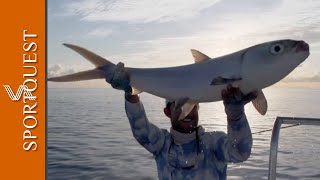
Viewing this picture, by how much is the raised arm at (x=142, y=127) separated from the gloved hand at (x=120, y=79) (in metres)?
0.18

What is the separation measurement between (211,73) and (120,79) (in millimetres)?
1152

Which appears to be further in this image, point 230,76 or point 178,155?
point 178,155

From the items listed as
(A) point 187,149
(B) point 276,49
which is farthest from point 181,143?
(B) point 276,49

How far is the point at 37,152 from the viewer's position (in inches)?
424

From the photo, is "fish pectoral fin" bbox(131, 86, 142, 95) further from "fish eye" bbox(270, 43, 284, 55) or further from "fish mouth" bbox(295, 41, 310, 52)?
"fish mouth" bbox(295, 41, 310, 52)

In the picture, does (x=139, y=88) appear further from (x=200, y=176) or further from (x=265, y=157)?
(x=265, y=157)

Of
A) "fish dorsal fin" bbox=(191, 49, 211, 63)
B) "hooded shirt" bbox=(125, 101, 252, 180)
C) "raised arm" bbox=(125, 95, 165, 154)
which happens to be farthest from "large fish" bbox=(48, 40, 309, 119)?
"hooded shirt" bbox=(125, 101, 252, 180)

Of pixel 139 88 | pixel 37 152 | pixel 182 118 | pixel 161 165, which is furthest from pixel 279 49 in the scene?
pixel 37 152

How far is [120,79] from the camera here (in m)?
5.19

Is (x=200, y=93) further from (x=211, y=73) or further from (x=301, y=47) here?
(x=301, y=47)

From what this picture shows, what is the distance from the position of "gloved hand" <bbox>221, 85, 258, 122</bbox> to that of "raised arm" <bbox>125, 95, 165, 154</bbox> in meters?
1.19

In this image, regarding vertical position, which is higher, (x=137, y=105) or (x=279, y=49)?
(x=279, y=49)

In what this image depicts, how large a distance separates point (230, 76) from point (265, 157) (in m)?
15.8

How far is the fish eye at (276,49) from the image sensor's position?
→ 4.51 m
